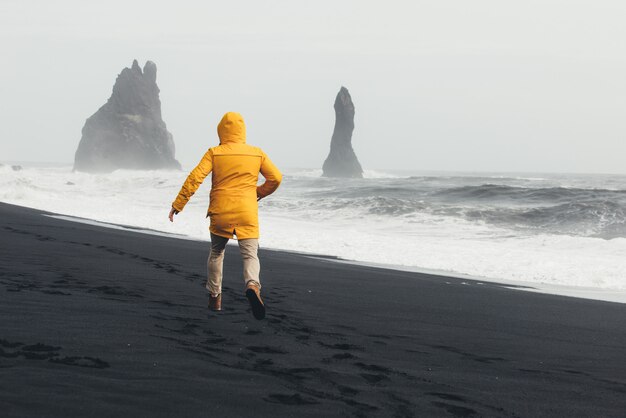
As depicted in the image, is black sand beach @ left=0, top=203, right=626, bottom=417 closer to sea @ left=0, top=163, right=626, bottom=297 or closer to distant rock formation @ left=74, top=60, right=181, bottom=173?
sea @ left=0, top=163, right=626, bottom=297

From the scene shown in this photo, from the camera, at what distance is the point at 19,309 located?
565 cm

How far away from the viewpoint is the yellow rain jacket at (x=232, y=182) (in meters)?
6.61

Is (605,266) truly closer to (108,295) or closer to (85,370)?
(108,295)

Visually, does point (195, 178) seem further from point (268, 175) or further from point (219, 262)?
point (219, 262)

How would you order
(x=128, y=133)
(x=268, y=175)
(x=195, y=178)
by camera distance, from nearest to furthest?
(x=195, y=178) → (x=268, y=175) → (x=128, y=133)

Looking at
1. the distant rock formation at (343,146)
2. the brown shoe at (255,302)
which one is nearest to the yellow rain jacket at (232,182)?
the brown shoe at (255,302)

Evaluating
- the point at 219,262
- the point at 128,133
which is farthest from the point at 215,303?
the point at 128,133

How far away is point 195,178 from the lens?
644 cm

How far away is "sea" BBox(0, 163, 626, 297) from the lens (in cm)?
1351

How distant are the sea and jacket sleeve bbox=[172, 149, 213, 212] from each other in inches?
266

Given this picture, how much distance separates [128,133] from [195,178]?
412 ft

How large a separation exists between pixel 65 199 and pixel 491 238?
18715mm

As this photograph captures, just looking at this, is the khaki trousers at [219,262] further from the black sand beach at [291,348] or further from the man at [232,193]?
the black sand beach at [291,348]

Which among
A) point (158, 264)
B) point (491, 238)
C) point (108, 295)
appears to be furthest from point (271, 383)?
point (491, 238)
